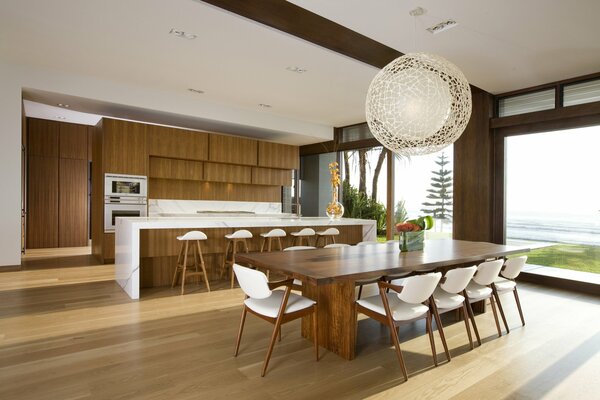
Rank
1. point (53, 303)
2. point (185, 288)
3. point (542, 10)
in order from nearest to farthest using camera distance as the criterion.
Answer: point (542, 10) < point (53, 303) < point (185, 288)

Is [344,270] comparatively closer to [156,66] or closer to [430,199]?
[156,66]

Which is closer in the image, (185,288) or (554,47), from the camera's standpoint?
(554,47)

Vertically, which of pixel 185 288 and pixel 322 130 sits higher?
pixel 322 130

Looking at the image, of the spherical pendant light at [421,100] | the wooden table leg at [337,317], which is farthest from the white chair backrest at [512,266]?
the wooden table leg at [337,317]

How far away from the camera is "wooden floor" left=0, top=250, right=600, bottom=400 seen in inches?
84.7

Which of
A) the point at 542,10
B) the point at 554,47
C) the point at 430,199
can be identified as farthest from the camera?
the point at 430,199

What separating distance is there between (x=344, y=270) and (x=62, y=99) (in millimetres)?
5406

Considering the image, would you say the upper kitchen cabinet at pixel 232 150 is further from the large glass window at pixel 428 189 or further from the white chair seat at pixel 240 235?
the large glass window at pixel 428 189

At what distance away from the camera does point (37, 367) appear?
7.82ft

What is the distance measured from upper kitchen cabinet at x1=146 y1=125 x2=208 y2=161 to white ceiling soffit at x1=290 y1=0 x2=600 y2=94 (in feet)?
13.6

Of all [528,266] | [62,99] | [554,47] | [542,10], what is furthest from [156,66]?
[528,266]

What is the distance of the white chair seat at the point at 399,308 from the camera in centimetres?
247

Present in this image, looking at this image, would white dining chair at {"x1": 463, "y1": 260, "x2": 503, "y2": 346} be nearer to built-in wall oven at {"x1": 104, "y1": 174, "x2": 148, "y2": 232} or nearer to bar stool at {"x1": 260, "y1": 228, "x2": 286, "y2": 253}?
bar stool at {"x1": 260, "y1": 228, "x2": 286, "y2": 253}

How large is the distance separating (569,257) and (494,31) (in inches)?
130
